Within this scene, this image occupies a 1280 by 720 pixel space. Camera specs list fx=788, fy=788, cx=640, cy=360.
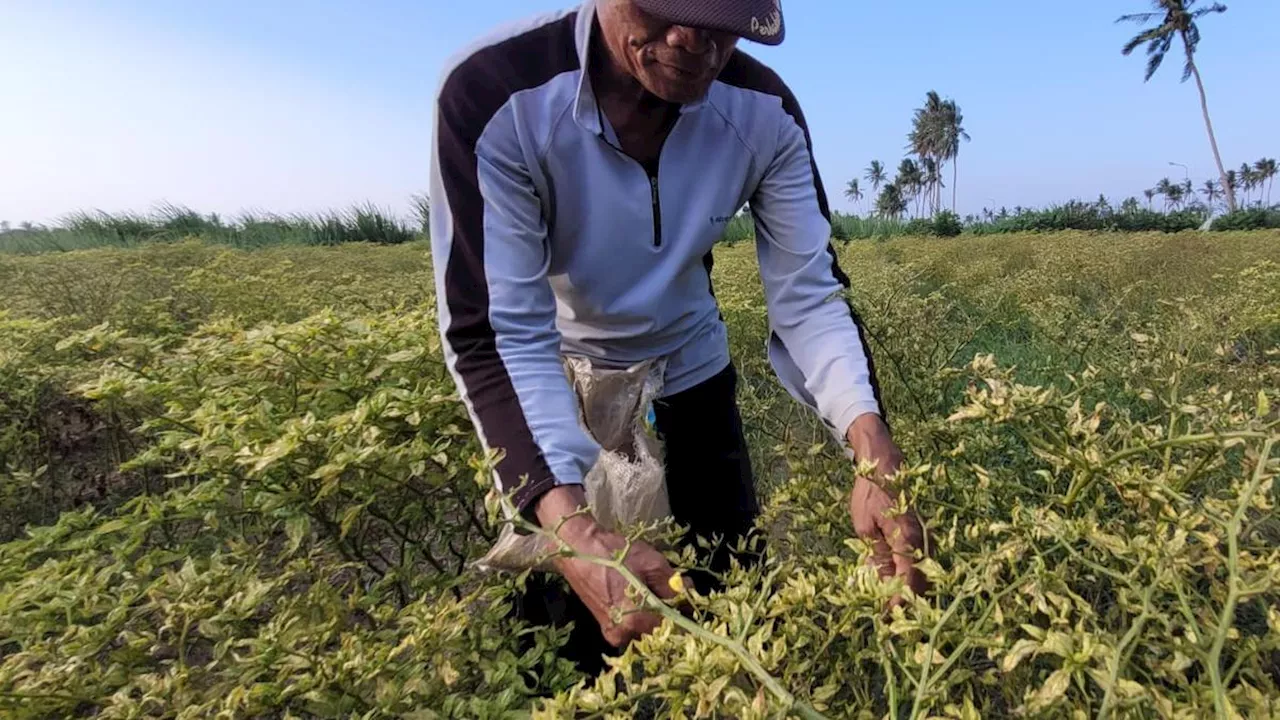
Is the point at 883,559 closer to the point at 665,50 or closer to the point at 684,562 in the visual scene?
the point at 684,562

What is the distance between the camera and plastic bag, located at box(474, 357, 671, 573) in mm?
1405

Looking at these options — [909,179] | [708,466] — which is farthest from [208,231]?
[909,179]

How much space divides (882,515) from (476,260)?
0.70 meters

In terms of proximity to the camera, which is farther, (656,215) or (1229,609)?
(656,215)

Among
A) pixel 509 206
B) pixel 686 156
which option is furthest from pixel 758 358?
pixel 509 206

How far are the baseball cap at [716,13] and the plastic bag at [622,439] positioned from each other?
0.65 metres

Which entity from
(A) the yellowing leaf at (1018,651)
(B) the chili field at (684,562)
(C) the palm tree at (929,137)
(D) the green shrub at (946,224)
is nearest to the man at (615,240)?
(B) the chili field at (684,562)

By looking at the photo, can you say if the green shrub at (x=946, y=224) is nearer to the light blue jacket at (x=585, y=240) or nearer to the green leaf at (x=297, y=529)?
the light blue jacket at (x=585, y=240)

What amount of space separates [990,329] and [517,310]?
490cm

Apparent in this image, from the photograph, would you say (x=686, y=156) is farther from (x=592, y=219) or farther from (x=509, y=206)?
(x=509, y=206)

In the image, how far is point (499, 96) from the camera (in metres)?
1.27

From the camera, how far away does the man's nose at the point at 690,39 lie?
3.79 feet

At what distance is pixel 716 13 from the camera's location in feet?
3.66

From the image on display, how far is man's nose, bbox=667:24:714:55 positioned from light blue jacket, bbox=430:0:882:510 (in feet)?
0.71
